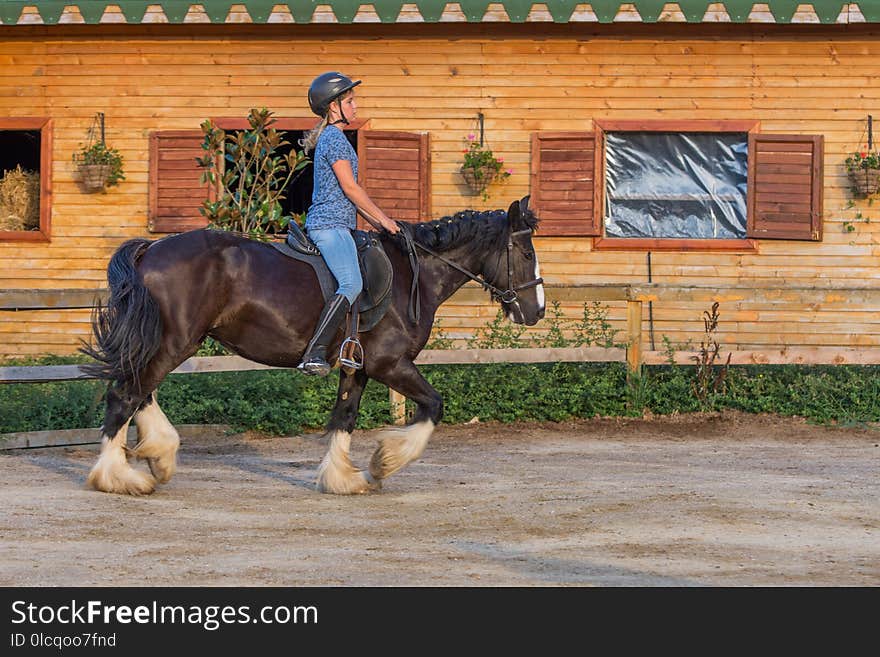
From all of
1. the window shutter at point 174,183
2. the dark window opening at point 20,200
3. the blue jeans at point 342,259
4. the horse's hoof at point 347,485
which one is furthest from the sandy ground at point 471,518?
the dark window opening at point 20,200

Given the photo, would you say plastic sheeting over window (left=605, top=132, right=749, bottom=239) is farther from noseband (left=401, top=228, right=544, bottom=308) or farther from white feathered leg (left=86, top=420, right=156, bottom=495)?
white feathered leg (left=86, top=420, right=156, bottom=495)

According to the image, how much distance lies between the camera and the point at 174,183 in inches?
653

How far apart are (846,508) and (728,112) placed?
28.1 feet

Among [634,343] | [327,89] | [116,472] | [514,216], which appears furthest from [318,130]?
[634,343]

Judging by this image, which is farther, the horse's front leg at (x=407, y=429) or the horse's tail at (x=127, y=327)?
the horse's front leg at (x=407, y=429)

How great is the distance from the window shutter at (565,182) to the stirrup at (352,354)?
7.74 metres

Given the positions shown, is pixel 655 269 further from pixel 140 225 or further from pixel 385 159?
pixel 140 225

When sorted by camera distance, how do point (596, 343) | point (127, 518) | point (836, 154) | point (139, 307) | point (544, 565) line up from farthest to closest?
point (836, 154), point (596, 343), point (139, 307), point (127, 518), point (544, 565)

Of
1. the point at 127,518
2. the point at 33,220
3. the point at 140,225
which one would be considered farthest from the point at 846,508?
the point at 33,220

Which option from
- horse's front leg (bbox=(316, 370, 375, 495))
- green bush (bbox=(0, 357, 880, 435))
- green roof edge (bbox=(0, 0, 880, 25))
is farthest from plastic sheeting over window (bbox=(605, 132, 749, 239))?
horse's front leg (bbox=(316, 370, 375, 495))

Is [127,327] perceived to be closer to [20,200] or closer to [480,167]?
[480,167]

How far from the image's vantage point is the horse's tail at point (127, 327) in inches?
332

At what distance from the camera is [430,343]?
15.6 meters

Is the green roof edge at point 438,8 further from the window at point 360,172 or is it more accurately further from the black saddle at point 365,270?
the black saddle at point 365,270
